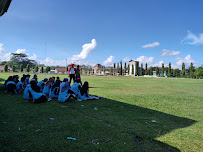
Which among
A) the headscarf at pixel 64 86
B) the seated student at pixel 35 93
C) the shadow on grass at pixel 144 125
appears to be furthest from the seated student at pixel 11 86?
the shadow on grass at pixel 144 125

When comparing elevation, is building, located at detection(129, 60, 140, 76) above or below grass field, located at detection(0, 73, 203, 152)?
above

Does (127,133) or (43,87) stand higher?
(43,87)

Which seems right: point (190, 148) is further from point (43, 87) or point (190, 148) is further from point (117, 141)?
point (43, 87)

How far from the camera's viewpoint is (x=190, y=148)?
3070 millimetres

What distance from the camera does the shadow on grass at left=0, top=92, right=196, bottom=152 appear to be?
2.97 m

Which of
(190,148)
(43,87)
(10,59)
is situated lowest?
(190,148)

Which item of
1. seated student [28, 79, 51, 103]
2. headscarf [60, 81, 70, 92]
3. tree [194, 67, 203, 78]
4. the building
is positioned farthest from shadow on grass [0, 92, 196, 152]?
the building

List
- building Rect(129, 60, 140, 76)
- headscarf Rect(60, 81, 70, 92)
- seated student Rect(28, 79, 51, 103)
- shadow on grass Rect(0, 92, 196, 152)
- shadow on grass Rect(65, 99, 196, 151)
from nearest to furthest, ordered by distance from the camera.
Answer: shadow on grass Rect(0, 92, 196, 152) → shadow on grass Rect(65, 99, 196, 151) → seated student Rect(28, 79, 51, 103) → headscarf Rect(60, 81, 70, 92) → building Rect(129, 60, 140, 76)

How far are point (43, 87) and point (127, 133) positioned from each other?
303 inches

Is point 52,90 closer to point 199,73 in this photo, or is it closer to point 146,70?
point 199,73

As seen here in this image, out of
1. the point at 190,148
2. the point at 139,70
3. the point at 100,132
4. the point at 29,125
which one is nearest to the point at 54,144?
the point at 100,132

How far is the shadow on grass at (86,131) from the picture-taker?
9.74ft

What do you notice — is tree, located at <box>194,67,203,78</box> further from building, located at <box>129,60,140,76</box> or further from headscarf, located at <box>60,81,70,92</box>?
headscarf, located at <box>60,81,70,92</box>

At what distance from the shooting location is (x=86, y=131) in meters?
3.69
